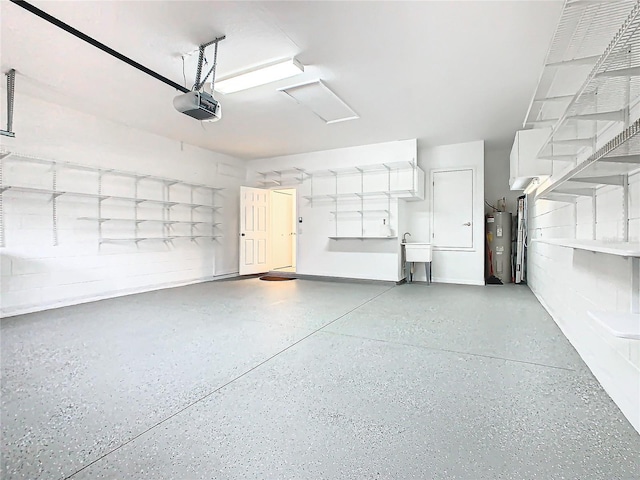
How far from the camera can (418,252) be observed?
254 inches

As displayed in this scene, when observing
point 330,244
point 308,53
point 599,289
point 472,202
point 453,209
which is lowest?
point 599,289

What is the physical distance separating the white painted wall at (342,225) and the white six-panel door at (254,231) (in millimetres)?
867

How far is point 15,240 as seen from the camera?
4195mm

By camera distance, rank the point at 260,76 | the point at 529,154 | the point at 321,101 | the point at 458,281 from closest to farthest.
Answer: the point at 260,76
the point at 529,154
the point at 321,101
the point at 458,281

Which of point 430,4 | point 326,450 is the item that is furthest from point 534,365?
point 430,4

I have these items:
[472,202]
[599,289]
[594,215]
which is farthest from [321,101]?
[472,202]

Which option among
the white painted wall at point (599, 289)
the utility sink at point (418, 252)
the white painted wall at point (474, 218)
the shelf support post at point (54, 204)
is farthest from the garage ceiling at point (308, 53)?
the utility sink at point (418, 252)

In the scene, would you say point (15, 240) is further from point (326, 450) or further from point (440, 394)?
point (440, 394)

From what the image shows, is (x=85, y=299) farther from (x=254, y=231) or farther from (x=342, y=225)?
(x=342, y=225)

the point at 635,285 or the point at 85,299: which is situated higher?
the point at 635,285

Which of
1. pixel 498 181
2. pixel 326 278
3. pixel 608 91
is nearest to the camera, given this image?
pixel 608 91

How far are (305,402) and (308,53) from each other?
309cm

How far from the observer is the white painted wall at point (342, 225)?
6707mm

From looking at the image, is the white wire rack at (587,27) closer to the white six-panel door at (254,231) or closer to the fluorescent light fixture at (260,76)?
the fluorescent light fixture at (260,76)
